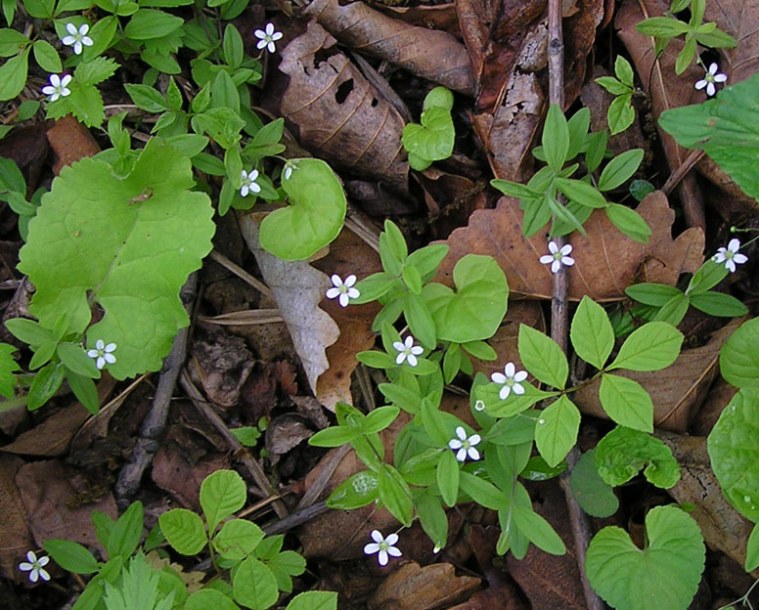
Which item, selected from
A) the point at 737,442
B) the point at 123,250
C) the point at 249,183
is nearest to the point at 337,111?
the point at 249,183

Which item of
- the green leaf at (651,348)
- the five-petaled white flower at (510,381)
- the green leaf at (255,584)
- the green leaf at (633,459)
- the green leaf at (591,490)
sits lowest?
the green leaf at (255,584)

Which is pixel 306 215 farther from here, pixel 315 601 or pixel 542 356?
pixel 315 601

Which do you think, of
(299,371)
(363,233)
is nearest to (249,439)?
(299,371)

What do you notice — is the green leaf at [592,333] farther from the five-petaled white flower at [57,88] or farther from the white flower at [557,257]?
the five-petaled white flower at [57,88]

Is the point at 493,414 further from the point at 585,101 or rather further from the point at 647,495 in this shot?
the point at 585,101

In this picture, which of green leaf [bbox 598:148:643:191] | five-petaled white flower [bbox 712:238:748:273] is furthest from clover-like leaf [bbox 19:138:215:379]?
five-petaled white flower [bbox 712:238:748:273]

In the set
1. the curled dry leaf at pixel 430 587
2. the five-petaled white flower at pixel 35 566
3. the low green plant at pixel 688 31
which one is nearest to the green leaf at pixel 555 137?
the low green plant at pixel 688 31
